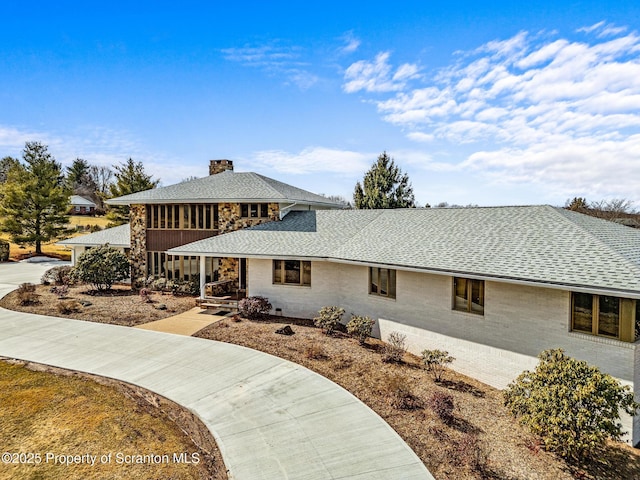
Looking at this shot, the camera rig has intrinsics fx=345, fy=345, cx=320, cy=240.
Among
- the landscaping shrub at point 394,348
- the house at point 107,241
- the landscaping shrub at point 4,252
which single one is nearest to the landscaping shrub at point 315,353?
the landscaping shrub at point 394,348

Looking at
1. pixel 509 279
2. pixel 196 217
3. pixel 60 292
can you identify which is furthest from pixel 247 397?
pixel 60 292

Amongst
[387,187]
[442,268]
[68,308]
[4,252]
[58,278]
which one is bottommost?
[68,308]

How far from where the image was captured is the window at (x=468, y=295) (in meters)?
10.5

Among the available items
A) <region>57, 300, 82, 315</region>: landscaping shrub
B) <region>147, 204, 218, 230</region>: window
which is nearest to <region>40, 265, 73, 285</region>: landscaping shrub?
<region>147, 204, 218, 230</region>: window

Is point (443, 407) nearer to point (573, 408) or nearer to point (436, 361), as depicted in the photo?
point (573, 408)

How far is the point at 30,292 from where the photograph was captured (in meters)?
18.9

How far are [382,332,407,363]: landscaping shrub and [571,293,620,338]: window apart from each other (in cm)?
487

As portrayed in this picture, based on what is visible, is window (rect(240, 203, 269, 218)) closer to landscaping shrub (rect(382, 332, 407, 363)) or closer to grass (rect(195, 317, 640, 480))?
grass (rect(195, 317, 640, 480))

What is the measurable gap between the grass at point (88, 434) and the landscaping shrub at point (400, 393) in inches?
166

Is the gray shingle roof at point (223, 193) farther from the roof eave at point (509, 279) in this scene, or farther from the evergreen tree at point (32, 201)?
the evergreen tree at point (32, 201)

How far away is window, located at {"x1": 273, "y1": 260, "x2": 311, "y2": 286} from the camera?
15742 millimetres

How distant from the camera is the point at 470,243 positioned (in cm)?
1194

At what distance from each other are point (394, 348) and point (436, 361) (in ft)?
5.58

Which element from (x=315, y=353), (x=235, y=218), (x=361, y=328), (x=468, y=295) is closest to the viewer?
(x=468, y=295)
